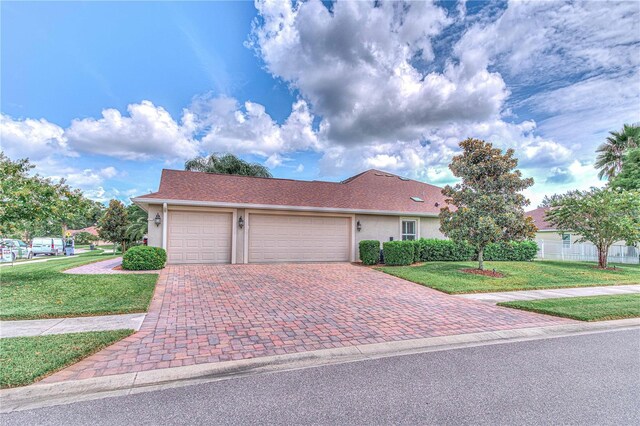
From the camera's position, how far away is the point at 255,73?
15.4 metres

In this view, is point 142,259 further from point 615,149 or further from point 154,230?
point 615,149

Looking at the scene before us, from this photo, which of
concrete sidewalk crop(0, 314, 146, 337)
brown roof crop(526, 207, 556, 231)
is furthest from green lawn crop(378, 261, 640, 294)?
brown roof crop(526, 207, 556, 231)

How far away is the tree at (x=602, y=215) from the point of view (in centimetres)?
1273

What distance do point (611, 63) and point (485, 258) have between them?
30.6 ft

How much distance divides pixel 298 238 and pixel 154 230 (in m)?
5.88

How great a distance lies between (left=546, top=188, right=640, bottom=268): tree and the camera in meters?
12.7

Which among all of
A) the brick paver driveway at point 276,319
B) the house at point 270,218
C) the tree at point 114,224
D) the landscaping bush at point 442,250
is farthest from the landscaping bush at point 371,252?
the tree at point 114,224

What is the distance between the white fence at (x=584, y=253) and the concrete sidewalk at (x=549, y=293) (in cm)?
1176

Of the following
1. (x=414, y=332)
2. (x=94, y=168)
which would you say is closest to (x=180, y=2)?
(x=414, y=332)

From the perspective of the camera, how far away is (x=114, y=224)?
Result: 2128cm

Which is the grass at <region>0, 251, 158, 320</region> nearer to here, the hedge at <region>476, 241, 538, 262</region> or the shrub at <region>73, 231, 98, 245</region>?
the hedge at <region>476, 241, 538, 262</region>

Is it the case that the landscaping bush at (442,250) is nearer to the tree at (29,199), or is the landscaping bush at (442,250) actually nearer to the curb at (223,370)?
the curb at (223,370)

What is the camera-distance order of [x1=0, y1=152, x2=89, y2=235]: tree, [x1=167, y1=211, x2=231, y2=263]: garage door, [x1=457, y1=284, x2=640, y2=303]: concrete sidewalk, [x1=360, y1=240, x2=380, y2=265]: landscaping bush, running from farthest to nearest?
1. [x1=360, y1=240, x2=380, y2=265]: landscaping bush
2. [x1=167, y1=211, x2=231, y2=263]: garage door
3. [x1=457, y1=284, x2=640, y2=303]: concrete sidewalk
4. [x1=0, y1=152, x2=89, y2=235]: tree

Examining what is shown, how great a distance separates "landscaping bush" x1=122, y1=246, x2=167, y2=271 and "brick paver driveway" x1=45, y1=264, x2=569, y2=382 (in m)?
1.51
